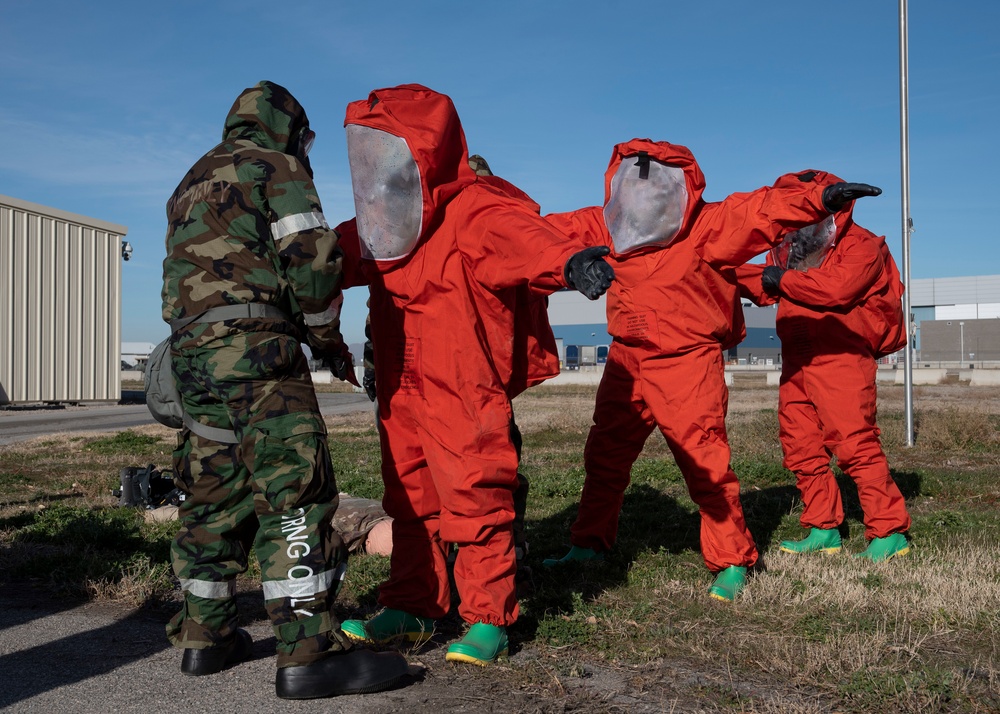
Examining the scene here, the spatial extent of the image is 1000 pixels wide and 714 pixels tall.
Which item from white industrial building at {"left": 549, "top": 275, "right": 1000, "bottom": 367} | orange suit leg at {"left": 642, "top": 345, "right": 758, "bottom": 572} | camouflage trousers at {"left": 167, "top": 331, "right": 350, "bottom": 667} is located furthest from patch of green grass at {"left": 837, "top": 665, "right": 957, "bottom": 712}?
white industrial building at {"left": 549, "top": 275, "right": 1000, "bottom": 367}

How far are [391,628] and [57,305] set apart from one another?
830 inches

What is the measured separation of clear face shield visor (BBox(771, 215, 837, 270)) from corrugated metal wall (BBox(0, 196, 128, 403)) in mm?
19648

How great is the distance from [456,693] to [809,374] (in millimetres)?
3412

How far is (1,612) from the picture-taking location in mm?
4023

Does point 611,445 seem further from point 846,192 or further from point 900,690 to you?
point 900,690

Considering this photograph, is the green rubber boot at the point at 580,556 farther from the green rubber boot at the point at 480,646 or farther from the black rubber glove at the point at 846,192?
the black rubber glove at the point at 846,192

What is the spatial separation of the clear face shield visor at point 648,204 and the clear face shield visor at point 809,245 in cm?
119

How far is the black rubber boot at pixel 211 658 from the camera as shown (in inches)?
126

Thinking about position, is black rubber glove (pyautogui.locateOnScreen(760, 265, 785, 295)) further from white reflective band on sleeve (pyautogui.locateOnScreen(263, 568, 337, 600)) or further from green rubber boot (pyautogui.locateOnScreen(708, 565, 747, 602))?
white reflective band on sleeve (pyautogui.locateOnScreen(263, 568, 337, 600))

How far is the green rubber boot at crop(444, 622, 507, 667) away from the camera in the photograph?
130 inches

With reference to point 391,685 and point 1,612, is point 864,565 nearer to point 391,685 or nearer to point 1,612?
point 391,685

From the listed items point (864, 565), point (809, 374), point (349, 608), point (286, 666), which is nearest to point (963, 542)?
point (864, 565)

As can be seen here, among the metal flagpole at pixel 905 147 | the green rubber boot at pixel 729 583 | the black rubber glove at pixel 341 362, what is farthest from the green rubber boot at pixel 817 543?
the metal flagpole at pixel 905 147

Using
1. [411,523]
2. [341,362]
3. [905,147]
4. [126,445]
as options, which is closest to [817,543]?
[411,523]
